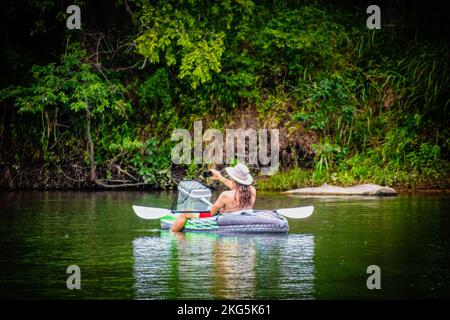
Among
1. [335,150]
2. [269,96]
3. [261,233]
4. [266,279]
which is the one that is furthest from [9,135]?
Answer: [266,279]

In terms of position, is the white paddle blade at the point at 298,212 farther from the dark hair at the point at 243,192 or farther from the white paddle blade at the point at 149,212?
the white paddle blade at the point at 149,212

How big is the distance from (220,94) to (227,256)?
1254cm

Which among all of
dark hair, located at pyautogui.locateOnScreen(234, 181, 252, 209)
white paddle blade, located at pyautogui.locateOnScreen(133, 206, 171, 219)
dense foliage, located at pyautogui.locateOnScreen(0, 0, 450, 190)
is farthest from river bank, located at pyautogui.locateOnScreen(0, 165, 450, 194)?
dark hair, located at pyautogui.locateOnScreen(234, 181, 252, 209)

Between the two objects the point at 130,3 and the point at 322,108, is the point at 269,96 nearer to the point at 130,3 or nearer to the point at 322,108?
the point at 322,108

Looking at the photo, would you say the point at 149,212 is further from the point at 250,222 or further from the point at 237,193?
the point at 250,222

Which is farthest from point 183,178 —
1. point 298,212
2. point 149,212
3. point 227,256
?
point 227,256

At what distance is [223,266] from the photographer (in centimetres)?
1298

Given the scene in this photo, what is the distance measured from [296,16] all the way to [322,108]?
8.02ft

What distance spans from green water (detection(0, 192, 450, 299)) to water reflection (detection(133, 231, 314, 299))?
0.04ft

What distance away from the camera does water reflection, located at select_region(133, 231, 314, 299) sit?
37.1 feet

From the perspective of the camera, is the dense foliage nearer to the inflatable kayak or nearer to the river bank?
the river bank

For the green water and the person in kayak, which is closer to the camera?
the green water

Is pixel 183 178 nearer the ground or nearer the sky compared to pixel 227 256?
nearer the sky

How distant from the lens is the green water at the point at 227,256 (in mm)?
11469
